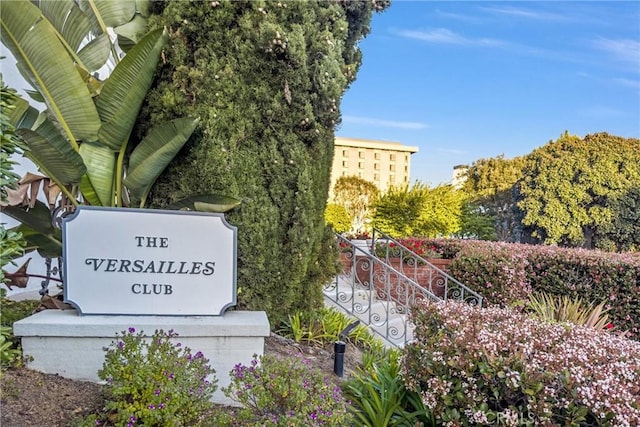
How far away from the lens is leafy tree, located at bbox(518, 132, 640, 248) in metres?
13.5

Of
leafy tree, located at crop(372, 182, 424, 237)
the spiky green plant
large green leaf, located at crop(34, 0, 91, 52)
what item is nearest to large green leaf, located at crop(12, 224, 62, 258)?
large green leaf, located at crop(34, 0, 91, 52)

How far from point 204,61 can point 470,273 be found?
4.96 m

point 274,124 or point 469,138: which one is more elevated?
point 469,138

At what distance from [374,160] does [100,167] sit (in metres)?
20.8

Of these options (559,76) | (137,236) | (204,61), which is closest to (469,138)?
(559,76)

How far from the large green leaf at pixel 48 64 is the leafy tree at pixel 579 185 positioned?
14877mm

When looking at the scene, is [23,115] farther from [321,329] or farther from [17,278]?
[321,329]

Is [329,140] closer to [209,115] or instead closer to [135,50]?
[209,115]

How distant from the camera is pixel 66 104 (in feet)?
8.68

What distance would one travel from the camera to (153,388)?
5.92ft

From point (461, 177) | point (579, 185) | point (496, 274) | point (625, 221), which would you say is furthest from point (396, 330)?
point (461, 177)

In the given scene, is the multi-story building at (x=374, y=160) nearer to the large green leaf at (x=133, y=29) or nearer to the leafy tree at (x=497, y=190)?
the leafy tree at (x=497, y=190)

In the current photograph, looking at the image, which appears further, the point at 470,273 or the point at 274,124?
the point at 470,273

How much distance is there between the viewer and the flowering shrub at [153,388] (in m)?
1.75
